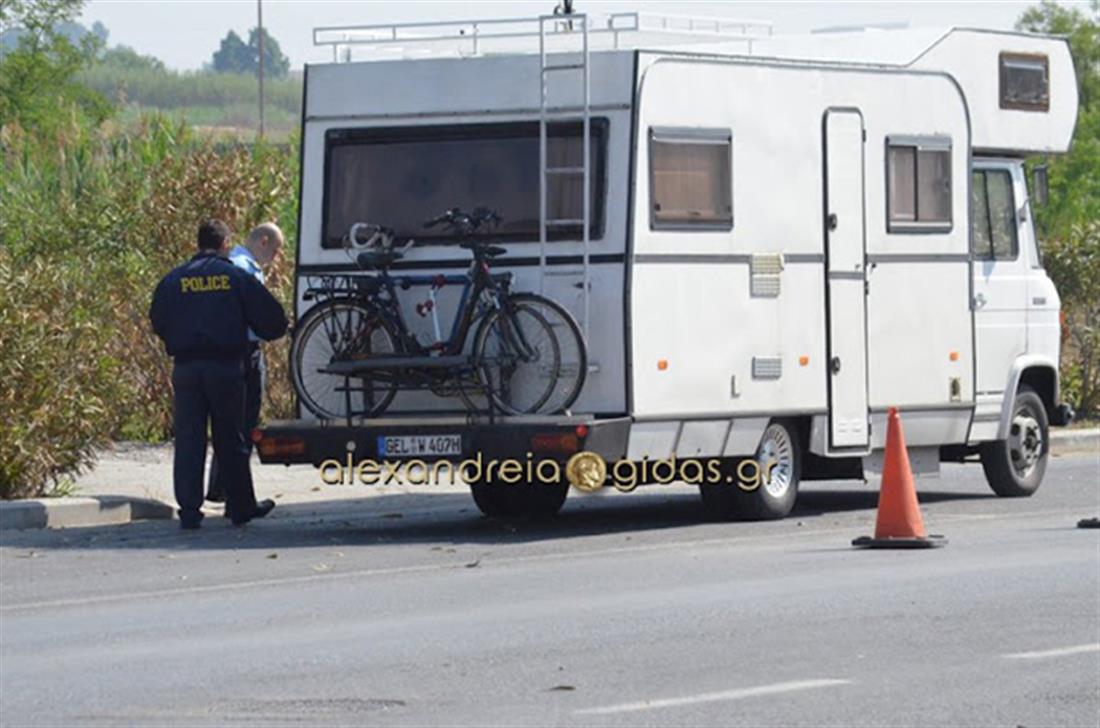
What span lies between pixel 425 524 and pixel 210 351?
1.91 m

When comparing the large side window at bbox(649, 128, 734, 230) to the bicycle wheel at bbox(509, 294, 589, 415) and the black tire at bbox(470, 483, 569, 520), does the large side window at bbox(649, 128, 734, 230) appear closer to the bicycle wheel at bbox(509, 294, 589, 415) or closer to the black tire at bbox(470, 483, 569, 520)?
the bicycle wheel at bbox(509, 294, 589, 415)

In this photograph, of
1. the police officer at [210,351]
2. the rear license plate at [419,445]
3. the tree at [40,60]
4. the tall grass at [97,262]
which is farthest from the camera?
the tree at [40,60]

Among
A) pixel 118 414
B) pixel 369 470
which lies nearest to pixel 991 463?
pixel 369 470

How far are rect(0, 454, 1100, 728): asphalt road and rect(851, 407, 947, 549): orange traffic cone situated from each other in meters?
0.28

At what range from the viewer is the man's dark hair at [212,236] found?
55.3 feet

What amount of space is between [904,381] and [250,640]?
24.9 ft

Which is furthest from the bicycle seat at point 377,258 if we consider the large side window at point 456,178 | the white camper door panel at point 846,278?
the white camper door panel at point 846,278

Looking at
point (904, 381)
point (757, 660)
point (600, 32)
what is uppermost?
point (600, 32)

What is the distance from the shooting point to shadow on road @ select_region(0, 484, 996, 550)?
16.0 m

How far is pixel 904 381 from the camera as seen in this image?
1789cm

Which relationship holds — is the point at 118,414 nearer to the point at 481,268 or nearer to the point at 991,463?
the point at 481,268

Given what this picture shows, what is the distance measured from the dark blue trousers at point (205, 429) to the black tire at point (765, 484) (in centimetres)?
296

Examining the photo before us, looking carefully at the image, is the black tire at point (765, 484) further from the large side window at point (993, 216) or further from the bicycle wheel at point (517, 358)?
the large side window at point (993, 216)

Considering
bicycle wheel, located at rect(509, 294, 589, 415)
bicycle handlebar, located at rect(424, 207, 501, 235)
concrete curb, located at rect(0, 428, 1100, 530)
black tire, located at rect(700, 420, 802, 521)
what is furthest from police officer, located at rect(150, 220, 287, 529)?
black tire, located at rect(700, 420, 802, 521)
